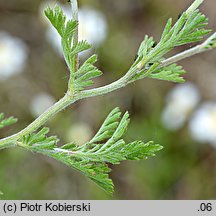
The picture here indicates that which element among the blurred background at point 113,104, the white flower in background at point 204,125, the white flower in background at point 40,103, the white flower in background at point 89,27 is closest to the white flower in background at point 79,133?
the blurred background at point 113,104

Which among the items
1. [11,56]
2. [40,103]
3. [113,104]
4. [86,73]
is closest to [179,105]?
[113,104]

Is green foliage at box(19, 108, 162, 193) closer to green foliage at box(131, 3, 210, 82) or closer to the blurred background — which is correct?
green foliage at box(131, 3, 210, 82)

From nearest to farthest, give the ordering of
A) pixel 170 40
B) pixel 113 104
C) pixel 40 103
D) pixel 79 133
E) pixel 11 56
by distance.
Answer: pixel 170 40 → pixel 79 133 → pixel 40 103 → pixel 113 104 → pixel 11 56

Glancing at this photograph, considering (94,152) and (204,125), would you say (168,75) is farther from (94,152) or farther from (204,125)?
(204,125)

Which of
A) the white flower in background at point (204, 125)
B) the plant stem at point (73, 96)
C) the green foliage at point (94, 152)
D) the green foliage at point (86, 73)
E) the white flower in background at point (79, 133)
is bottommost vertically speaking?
the green foliage at point (94, 152)

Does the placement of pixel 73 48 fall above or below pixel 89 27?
below

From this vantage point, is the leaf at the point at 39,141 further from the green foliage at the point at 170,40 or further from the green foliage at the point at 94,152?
the green foliage at the point at 170,40
